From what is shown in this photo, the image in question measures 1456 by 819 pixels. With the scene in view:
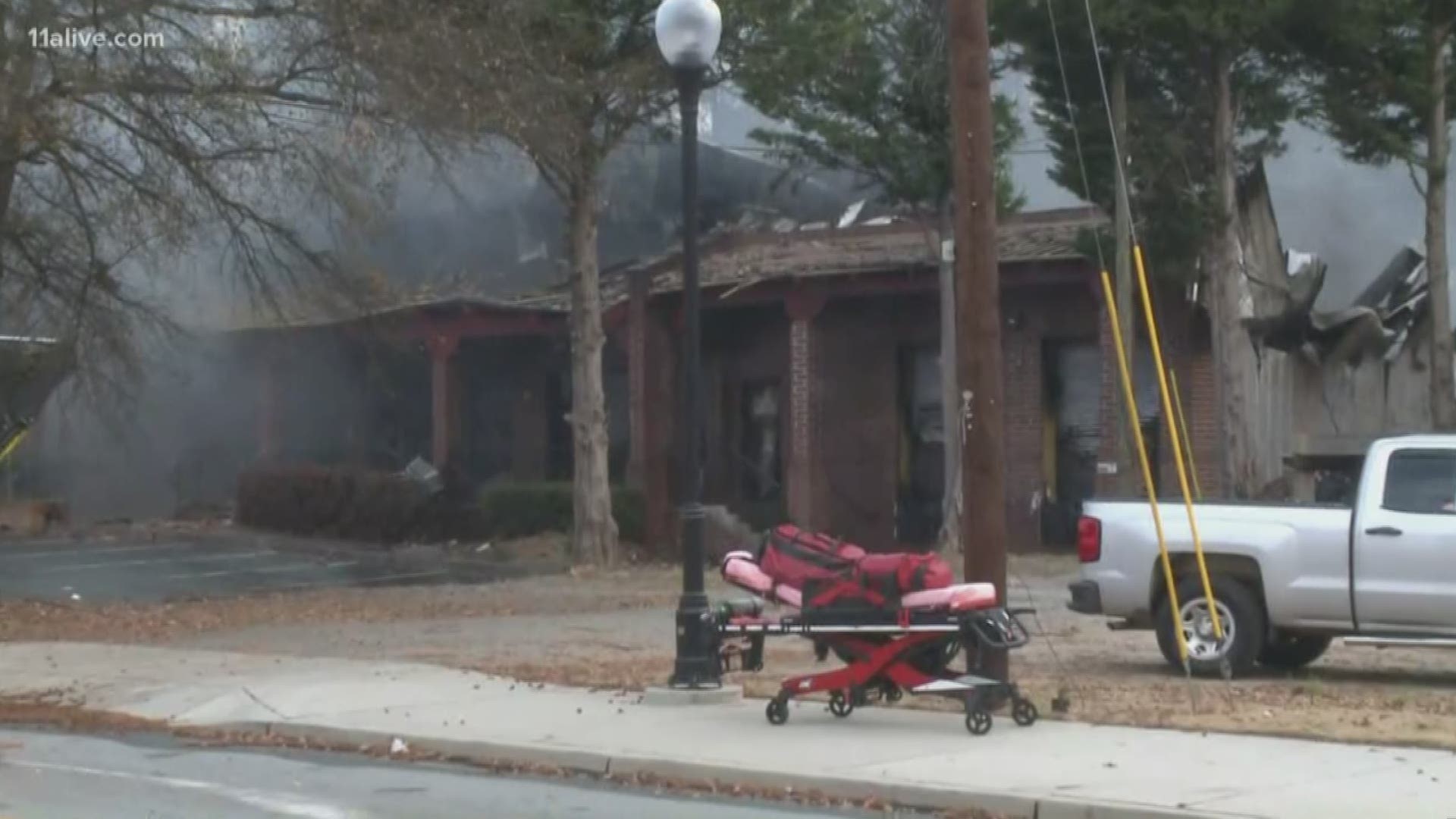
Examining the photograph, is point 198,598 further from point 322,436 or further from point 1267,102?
point 322,436

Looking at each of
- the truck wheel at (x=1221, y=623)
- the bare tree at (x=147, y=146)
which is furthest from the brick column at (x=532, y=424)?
the truck wheel at (x=1221, y=623)

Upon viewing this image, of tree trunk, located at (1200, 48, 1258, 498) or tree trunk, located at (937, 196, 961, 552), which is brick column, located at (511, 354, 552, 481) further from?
tree trunk, located at (1200, 48, 1258, 498)

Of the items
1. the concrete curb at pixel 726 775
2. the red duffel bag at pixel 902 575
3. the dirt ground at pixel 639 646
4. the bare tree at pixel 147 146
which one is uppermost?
the bare tree at pixel 147 146

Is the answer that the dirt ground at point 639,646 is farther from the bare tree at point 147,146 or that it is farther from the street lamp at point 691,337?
the bare tree at point 147,146

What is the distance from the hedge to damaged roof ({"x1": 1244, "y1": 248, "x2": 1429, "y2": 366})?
1159 cm

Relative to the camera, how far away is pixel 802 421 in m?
36.4

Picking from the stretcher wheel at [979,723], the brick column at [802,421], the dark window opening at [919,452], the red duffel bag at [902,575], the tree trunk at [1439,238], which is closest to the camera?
the stretcher wheel at [979,723]

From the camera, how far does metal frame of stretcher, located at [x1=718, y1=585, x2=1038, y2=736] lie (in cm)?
1274

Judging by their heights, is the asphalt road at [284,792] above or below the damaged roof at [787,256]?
below

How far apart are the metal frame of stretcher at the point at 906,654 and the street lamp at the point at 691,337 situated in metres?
1.12

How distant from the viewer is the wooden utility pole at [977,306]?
13797 millimetres

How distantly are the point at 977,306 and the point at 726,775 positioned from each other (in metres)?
3.78

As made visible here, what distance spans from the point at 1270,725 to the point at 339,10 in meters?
14.0

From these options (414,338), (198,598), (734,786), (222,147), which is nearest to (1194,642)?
(734,786)
